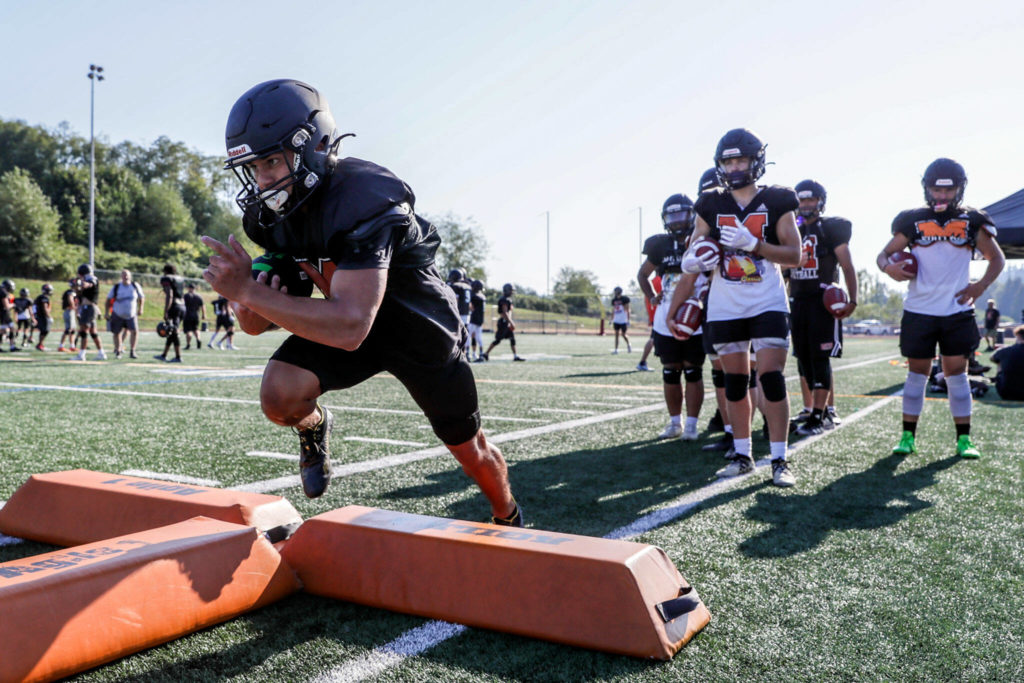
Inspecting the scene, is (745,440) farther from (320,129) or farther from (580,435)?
(320,129)

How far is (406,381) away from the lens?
2.78 m

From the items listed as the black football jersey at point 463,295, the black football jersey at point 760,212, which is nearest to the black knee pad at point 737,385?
the black football jersey at point 760,212

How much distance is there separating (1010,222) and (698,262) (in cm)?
600

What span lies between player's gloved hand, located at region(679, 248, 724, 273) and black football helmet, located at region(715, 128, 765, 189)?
461 millimetres

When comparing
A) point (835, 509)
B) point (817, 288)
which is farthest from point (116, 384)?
point (835, 509)

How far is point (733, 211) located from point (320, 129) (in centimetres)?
291

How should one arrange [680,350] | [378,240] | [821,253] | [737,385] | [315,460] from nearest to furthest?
[378,240], [315,460], [737,385], [680,350], [821,253]

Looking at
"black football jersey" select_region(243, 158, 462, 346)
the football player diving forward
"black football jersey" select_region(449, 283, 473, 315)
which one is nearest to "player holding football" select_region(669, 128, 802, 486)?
the football player diving forward

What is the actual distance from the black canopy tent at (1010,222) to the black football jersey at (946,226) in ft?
10.4

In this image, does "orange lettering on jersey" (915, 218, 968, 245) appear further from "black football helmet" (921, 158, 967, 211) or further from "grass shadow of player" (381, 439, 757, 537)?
"grass shadow of player" (381, 439, 757, 537)

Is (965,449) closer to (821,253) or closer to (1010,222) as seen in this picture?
(821,253)

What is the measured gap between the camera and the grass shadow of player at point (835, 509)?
3.16 m

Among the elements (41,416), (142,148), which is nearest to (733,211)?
(41,416)

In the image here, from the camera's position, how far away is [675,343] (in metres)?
6.05
